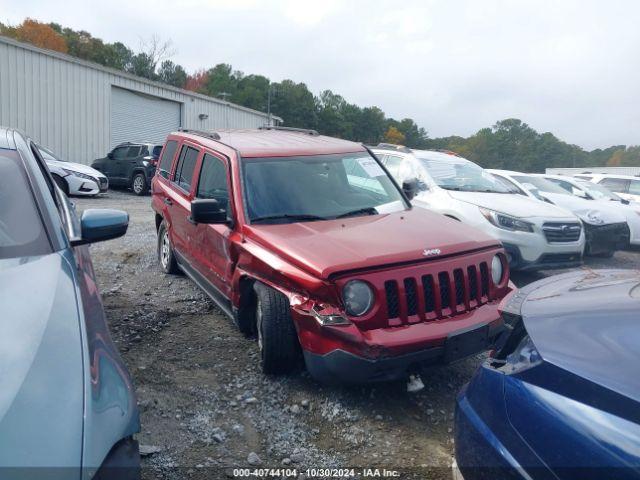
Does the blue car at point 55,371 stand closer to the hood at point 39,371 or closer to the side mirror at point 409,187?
the hood at point 39,371

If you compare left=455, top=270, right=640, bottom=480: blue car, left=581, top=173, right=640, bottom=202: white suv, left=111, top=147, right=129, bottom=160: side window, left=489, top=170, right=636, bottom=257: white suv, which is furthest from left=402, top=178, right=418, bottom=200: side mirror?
left=111, top=147, right=129, bottom=160: side window

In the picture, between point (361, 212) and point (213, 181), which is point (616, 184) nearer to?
point (361, 212)

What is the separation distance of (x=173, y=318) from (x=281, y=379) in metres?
1.64

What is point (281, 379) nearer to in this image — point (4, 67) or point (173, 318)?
point (173, 318)

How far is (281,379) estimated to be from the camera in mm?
4094

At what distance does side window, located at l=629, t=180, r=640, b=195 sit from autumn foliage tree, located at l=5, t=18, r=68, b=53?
44499 millimetres

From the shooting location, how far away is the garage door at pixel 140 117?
21.8 meters

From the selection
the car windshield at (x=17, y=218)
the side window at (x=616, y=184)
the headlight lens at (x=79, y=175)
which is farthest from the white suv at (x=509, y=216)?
the headlight lens at (x=79, y=175)

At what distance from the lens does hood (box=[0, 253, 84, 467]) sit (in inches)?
63.5

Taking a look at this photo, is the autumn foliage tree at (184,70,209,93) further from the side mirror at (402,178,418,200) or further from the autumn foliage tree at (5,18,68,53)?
the side mirror at (402,178,418,200)

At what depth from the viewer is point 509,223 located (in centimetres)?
695

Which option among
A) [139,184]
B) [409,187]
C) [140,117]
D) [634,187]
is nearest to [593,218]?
[409,187]

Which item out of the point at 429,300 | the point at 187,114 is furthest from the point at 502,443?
the point at 187,114

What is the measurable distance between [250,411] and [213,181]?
2.26m
